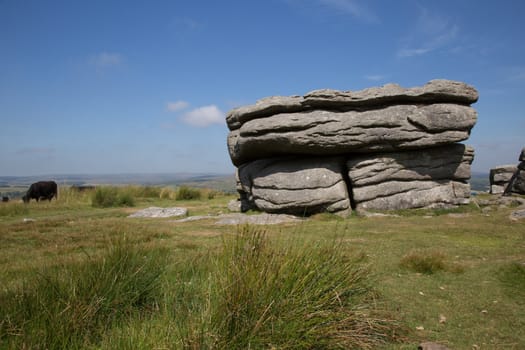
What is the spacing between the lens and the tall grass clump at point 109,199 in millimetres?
→ 21500

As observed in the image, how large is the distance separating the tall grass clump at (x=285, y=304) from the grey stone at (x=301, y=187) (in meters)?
11.3

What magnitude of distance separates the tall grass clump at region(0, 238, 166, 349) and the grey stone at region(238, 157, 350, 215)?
11358 mm

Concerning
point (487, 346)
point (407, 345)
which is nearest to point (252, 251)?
point (407, 345)

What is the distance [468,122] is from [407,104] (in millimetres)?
2781

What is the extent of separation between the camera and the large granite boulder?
16.2m

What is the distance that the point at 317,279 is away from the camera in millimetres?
4164

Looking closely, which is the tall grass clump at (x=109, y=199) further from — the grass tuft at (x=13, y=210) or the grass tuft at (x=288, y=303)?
the grass tuft at (x=288, y=303)

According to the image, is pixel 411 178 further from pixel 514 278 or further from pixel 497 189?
pixel 497 189

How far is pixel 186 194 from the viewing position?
27609mm

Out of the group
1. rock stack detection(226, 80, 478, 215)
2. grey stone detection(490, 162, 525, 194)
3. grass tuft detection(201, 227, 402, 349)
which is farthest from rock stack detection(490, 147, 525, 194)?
grass tuft detection(201, 227, 402, 349)

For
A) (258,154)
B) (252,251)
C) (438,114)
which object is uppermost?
(438,114)

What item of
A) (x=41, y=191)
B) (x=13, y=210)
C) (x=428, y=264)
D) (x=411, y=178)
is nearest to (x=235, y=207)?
(x=411, y=178)

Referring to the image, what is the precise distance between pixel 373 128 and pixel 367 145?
83 cm

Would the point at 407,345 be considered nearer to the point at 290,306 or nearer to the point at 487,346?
the point at 487,346
